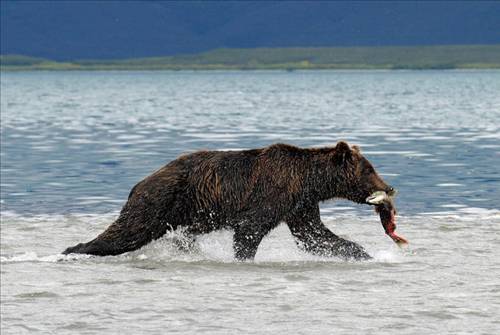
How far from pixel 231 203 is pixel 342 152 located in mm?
1489

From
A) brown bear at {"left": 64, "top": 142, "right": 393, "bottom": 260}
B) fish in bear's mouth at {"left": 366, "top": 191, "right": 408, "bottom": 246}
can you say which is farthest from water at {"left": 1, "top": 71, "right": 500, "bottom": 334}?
fish in bear's mouth at {"left": 366, "top": 191, "right": 408, "bottom": 246}

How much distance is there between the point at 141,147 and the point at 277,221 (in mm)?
22056

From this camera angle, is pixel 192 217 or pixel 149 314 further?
pixel 192 217

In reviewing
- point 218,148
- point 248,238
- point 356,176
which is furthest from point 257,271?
point 218,148

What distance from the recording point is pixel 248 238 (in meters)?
13.5

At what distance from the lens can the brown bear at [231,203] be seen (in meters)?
13.5

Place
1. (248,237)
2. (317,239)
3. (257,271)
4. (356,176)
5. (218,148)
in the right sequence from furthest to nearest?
(218,148), (356,176), (317,239), (248,237), (257,271)

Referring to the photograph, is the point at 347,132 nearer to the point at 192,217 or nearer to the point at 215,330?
the point at 192,217

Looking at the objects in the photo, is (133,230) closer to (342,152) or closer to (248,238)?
(248,238)

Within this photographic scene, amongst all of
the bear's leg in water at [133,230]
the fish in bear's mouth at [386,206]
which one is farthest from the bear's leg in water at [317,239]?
the bear's leg in water at [133,230]

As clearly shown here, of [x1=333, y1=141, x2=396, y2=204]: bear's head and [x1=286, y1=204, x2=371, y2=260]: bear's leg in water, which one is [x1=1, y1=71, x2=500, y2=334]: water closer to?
[x1=286, y1=204, x2=371, y2=260]: bear's leg in water

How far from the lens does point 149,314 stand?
416 inches

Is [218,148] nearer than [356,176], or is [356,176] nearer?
[356,176]

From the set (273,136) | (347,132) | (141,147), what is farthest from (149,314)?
(347,132)
